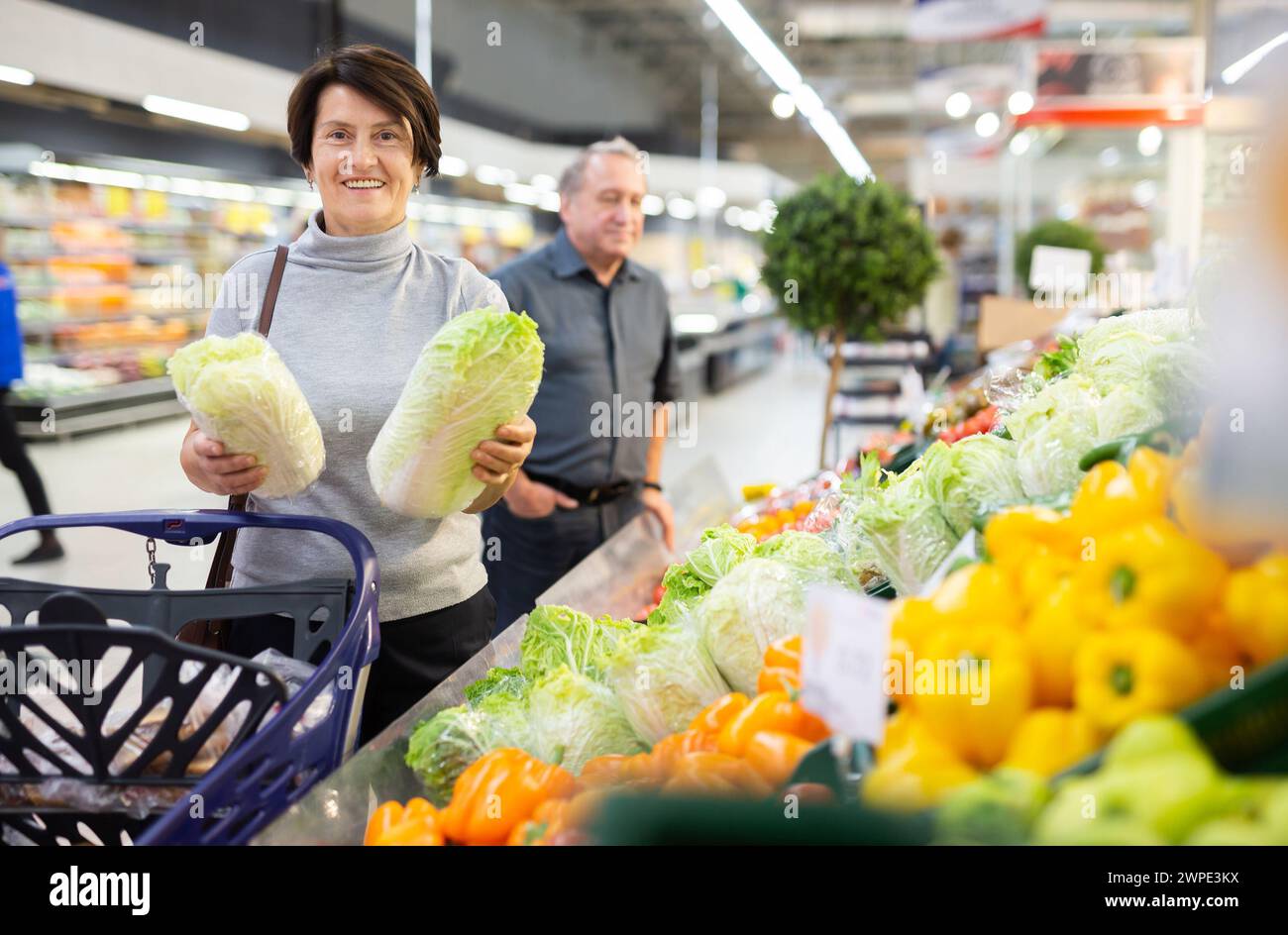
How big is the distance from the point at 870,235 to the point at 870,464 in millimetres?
3850

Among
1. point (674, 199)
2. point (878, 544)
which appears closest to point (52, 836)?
point (878, 544)

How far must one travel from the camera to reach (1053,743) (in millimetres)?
1046

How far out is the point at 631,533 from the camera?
335 centimetres

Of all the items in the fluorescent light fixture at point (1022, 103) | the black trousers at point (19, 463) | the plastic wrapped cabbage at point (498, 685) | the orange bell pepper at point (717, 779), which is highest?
the fluorescent light fixture at point (1022, 103)

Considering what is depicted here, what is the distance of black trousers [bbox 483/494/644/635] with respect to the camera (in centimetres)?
365

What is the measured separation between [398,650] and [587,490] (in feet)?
5.15

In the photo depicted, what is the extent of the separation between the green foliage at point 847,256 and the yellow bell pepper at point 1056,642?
15.3 ft

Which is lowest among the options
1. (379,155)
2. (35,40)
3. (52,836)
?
(52,836)

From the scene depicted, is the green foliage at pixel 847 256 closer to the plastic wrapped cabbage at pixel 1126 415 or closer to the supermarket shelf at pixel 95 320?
the plastic wrapped cabbage at pixel 1126 415

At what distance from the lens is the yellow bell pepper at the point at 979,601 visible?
1.15m

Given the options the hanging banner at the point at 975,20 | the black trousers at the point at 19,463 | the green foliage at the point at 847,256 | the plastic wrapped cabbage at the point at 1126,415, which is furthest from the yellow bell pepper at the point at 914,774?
the hanging banner at the point at 975,20

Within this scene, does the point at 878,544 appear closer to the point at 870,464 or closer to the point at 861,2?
the point at 870,464

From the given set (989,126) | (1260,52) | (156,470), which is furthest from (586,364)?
(989,126)
